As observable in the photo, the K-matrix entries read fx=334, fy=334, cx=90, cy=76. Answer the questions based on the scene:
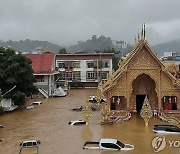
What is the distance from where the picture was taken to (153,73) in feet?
89.0

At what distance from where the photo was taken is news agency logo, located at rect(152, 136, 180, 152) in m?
19.3

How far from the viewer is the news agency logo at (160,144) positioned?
63.3ft

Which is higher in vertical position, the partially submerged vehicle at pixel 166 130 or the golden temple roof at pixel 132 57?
the golden temple roof at pixel 132 57

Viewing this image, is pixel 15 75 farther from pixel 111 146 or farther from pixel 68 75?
pixel 68 75

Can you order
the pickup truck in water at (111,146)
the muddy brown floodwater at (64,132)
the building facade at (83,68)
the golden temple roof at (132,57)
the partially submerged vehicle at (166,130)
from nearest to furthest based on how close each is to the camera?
the pickup truck in water at (111,146) < the muddy brown floodwater at (64,132) < the partially submerged vehicle at (166,130) < the golden temple roof at (132,57) < the building facade at (83,68)

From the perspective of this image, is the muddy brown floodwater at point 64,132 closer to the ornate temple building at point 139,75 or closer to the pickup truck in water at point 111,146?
the pickup truck in water at point 111,146

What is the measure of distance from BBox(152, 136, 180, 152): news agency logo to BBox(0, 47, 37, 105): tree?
55.7 feet

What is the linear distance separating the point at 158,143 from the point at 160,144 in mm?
232

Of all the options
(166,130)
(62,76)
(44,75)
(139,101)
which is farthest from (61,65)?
(166,130)

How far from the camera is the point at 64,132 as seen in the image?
938 inches

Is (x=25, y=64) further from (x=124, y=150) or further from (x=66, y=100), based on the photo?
(x=124, y=150)

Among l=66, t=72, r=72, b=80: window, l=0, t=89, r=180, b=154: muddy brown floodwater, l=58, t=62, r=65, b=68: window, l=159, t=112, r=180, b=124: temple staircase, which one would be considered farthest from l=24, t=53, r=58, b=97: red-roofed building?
l=159, t=112, r=180, b=124: temple staircase

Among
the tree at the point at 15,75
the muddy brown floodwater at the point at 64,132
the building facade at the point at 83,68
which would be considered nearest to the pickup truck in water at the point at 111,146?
the muddy brown floodwater at the point at 64,132

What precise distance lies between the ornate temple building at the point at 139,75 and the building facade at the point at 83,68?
96.1 feet
